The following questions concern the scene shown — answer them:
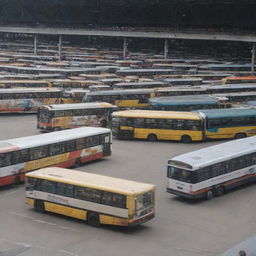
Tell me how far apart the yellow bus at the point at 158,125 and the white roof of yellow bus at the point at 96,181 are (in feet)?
36.5

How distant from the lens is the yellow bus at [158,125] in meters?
29.0

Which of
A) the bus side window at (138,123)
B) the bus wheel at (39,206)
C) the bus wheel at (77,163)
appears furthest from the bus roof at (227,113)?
the bus wheel at (39,206)

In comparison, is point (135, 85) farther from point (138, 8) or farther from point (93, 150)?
point (138, 8)

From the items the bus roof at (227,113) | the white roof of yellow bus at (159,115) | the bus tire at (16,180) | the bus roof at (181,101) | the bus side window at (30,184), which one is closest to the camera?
the bus side window at (30,184)

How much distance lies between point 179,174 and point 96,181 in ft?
11.8

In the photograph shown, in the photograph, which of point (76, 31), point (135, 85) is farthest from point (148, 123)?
point (76, 31)

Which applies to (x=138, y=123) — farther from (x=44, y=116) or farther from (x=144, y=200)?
(x=144, y=200)

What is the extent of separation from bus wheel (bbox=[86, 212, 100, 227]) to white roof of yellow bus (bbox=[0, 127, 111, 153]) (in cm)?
505

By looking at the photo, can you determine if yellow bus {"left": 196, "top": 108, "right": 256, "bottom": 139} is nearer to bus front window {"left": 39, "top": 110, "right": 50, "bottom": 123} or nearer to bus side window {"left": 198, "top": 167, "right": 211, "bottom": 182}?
bus front window {"left": 39, "top": 110, "right": 50, "bottom": 123}

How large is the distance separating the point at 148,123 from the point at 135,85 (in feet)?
50.6

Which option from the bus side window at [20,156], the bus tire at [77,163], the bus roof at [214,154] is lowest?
the bus tire at [77,163]

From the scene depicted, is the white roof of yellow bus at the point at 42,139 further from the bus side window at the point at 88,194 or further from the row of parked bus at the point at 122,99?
the row of parked bus at the point at 122,99

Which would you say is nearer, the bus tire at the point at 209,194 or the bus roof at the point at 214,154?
the bus roof at the point at 214,154

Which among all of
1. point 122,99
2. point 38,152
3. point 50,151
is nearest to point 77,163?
point 50,151
